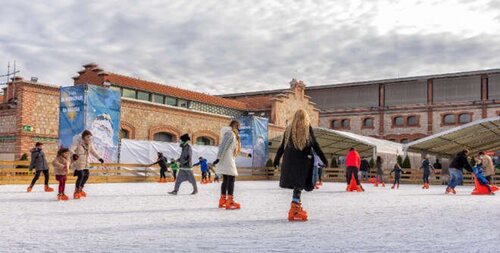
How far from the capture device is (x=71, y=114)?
72.5ft

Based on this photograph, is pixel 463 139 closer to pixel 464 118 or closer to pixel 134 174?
pixel 464 118

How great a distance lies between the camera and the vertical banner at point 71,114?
21844 mm

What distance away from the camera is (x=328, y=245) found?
5.63 meters

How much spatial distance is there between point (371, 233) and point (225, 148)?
4199 millimetres

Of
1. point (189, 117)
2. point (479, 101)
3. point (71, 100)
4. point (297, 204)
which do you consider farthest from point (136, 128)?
point (479, 101)

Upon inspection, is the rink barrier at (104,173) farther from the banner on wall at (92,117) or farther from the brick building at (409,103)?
the brick building at (409,103)

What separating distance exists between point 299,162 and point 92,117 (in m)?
15.5

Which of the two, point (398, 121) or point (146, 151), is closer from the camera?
point (146, 151)

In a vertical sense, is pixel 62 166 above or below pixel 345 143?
below

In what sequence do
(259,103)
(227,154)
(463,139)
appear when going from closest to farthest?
(227,154) → (463,139) → (259,103)

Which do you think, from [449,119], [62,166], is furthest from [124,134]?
[449,119]

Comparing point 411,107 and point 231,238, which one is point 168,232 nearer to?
point 231,238

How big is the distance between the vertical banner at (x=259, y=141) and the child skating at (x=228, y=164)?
21.2 metres

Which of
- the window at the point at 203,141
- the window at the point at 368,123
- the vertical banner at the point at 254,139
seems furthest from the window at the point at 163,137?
the window at the point at 368,123
